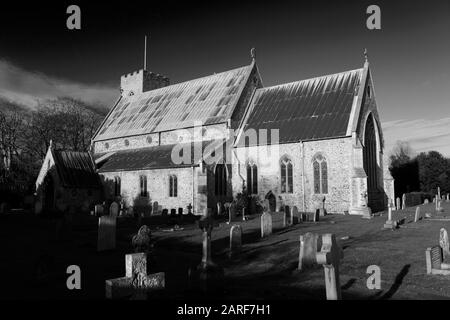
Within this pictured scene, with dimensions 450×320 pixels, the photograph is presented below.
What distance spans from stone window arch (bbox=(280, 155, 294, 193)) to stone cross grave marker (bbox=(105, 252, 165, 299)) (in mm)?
19097

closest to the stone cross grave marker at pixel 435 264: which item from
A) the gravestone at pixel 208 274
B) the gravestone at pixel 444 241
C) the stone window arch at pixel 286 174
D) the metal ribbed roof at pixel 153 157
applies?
the gravestone at pixel 444 241

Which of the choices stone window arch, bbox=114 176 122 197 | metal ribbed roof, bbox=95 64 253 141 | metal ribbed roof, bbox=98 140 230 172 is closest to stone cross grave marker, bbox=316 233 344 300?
metal ribbed roof, bbox=98 140 230 172

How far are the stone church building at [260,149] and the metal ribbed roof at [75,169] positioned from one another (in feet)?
2.31

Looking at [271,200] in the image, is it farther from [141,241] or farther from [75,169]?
[141,241]

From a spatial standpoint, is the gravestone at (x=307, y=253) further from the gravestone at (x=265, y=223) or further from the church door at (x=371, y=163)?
the church door at (x=371, y=163)

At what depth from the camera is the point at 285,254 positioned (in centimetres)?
1129

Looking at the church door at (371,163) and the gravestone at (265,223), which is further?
the church door at (371,163)

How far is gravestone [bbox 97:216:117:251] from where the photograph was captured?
1311 cm

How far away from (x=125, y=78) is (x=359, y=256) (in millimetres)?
37852

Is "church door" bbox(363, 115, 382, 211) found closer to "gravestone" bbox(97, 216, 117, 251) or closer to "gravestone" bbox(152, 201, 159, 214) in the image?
"gravestone" bbox(152, 201, 159, 214)

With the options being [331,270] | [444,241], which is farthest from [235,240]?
[331,270]

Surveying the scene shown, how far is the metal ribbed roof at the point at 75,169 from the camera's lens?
29203mm

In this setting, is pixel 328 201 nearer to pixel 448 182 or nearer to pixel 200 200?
pixel 200 200

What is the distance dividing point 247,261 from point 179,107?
24.0 metres
